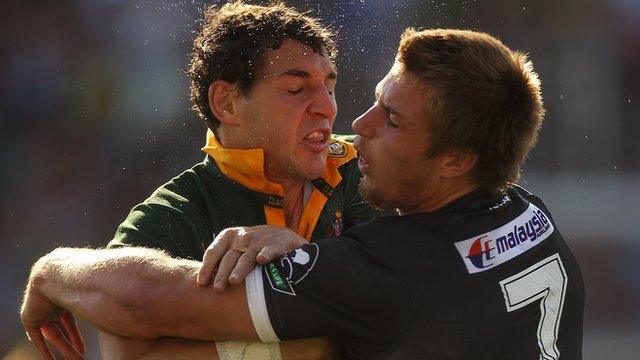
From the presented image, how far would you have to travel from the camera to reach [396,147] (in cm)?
289

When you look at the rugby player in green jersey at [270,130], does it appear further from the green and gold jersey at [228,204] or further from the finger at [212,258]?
the finger at [212,258]

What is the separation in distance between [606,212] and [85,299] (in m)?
6.95

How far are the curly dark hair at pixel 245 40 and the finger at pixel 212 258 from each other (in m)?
1.10

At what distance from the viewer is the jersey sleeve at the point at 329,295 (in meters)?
2.51

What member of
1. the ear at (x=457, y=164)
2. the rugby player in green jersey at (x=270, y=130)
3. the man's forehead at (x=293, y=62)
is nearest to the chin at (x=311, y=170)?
the rugby player in green jersey at (x=270, y=130)

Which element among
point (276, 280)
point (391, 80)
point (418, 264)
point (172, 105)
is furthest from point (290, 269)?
point (172, 105)

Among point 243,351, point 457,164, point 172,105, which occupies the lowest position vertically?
point 172,105

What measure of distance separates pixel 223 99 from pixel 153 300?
4.19 ft

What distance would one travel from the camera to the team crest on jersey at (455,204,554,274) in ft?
8.68

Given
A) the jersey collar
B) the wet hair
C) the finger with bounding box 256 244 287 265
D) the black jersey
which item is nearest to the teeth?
the jersey collar

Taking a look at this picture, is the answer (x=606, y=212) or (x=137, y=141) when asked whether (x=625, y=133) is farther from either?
(x=137, y=141)

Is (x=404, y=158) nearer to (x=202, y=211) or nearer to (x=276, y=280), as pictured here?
(x=276, y=280)

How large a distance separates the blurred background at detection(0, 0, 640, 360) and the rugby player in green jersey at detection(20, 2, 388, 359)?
14.6 ft

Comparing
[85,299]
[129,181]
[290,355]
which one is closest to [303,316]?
[290,355]
